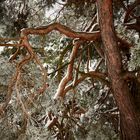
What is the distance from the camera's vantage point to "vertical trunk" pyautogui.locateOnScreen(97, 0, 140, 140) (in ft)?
10.8

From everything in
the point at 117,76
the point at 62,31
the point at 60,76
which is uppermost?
the point at 62,31

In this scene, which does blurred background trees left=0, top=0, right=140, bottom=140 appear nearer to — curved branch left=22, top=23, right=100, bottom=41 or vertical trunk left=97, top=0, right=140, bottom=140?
vertical trunk left=97, top=0, right=140, bottom=140

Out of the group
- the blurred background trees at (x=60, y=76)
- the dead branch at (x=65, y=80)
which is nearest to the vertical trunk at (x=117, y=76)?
the blurred background trees at (x=60, y=76)

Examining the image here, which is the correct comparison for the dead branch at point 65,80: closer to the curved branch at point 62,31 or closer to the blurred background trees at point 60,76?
Answer: the blurred background trees at point 60,76

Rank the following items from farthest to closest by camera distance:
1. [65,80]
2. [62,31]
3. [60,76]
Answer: [60,76], [65,80], [62,31]

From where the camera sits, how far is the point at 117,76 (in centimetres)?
345

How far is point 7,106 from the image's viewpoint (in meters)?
3.47

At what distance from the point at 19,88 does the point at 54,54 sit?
1755 mm

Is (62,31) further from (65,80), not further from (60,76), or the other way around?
(60,76)

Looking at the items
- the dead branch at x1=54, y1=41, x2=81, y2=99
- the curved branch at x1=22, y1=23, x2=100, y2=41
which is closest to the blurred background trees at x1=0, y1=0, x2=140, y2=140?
the dead branch at x1=54, y1=41, x2=81, y2=99

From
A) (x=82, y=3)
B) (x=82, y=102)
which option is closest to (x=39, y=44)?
(x=82, y=3)

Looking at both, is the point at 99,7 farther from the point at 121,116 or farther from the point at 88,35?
the point at 121,116

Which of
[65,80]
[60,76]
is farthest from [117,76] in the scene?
[60,76]

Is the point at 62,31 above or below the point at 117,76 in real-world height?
above
